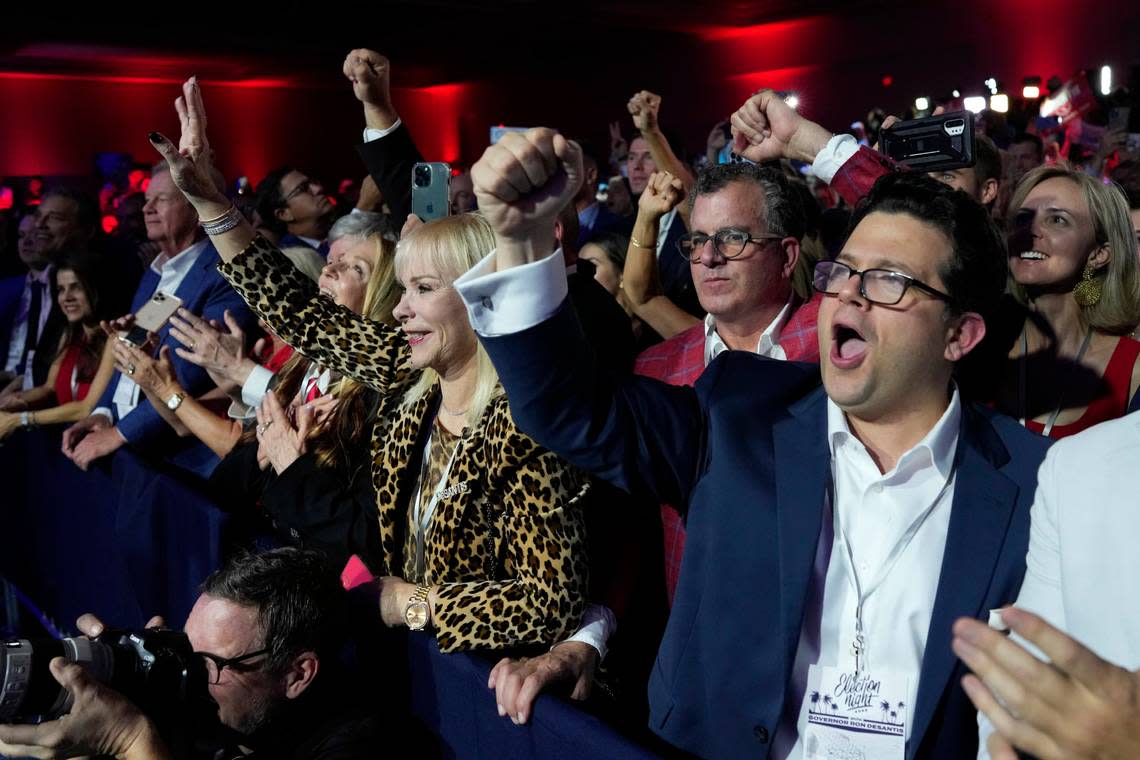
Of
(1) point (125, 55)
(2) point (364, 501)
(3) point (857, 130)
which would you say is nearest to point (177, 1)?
(1) point (125, 55)

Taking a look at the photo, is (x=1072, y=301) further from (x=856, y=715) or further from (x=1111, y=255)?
(x=856, y=715)

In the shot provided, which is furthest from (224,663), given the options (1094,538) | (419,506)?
(1094,538)

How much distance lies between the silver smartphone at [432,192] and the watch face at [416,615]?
0.96 m

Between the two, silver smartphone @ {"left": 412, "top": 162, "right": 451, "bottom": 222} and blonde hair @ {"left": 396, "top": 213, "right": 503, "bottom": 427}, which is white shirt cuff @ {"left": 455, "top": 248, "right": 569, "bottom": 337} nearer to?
blonde hair @ {"left": 396, "top": 213, "right": 503, "bottom": 427}

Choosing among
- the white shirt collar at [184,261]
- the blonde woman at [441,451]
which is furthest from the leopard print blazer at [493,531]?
the white shirt collar at [184,261]

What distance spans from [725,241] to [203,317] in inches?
84.1

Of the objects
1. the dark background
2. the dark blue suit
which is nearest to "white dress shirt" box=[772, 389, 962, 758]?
the dark blue suit

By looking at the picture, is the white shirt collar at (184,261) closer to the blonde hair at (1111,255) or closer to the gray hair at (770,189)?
the gray hair at (770,189)

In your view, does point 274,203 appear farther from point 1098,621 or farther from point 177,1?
point 177,1

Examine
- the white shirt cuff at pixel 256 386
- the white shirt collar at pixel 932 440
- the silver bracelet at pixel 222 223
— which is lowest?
the white shirt cuff at pixel 256 386

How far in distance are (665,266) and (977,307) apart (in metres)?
3.11

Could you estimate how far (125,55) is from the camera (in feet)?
46.4

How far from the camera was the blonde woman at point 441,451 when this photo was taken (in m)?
1.82

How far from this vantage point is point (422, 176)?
2500mm
